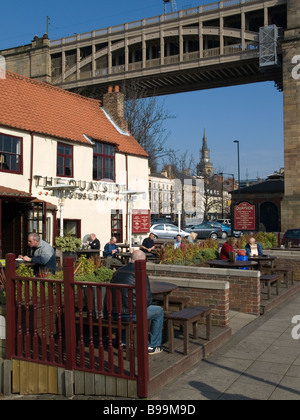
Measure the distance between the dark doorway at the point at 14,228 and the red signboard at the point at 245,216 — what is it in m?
9.09

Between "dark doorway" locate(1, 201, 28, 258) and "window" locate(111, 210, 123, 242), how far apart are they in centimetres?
610

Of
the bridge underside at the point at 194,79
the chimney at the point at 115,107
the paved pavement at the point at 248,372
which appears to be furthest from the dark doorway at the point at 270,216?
the paved pavement at the point at 248,372

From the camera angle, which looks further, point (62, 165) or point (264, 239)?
point (62, 165)

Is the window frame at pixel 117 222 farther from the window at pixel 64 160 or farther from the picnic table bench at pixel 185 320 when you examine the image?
the picnic table bench at pixel 185 320

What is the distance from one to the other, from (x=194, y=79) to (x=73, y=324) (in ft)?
157

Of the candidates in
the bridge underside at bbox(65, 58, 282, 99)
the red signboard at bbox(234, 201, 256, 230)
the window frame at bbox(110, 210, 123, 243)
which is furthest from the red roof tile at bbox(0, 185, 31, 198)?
the bridge underside at bbox(65, 58, 282, 99)

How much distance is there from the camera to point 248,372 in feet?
19.2

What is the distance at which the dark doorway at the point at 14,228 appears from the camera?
1714 centimetres

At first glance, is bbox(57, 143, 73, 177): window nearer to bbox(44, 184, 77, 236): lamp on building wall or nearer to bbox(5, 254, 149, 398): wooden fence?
bbox(44, 184, 77, 236): lamp on building wall

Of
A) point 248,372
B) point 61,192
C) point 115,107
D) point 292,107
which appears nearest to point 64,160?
point 61,192

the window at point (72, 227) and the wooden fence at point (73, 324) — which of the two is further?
the window at point (72, 227)

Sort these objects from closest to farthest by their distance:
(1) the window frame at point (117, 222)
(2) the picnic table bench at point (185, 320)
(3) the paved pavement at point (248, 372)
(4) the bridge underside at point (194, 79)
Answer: (3) the paved pavement at point (248, 372), (2) the picnic table bench at point (185, 320), (1) the window frame at point (117, 222), (4) the bridge underside at point (194, 79)

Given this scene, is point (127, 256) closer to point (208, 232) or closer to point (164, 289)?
point (164, 289)

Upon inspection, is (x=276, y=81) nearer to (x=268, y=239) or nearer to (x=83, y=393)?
(x=268, y=239)
